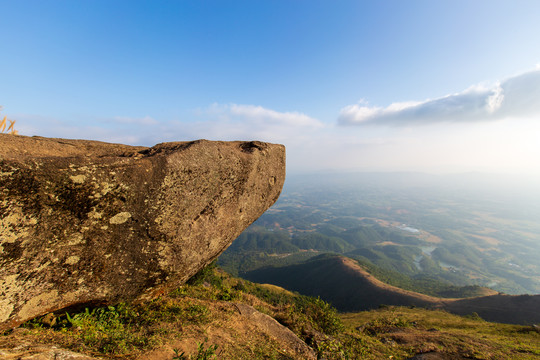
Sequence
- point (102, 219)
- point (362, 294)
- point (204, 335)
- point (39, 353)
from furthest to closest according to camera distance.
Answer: point (362, 294) → point (204, 335) → point (102, 219) → point (39, 353)

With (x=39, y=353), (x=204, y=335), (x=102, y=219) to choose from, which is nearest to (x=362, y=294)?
(x=204, y=335)

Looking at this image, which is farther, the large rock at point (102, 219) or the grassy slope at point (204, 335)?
the grassy slope at point (204, 335)

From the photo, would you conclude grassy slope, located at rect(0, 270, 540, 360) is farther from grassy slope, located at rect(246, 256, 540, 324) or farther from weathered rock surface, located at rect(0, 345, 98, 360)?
grassy slope, located at rect(246, 256, 540, 324)

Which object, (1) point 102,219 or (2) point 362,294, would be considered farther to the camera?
(2) point 362,294

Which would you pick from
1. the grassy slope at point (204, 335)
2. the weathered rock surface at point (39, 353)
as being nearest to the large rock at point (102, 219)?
the grassy slope at point (204, 335)

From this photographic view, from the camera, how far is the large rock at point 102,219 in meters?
5.13

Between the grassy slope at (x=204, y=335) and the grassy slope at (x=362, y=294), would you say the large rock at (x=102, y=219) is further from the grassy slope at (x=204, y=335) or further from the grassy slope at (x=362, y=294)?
the grassy slope at (x=362, y=294)

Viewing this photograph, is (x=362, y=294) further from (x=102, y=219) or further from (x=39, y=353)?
(x=39, y=353)

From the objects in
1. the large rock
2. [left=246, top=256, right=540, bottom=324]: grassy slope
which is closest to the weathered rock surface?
the large rock

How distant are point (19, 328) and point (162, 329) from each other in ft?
11.3

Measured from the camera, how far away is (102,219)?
6.14 metres

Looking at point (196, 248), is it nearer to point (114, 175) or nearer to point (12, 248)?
point (114, 175)

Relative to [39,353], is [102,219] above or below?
above

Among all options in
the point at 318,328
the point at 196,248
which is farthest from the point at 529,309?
the point at 196,248
